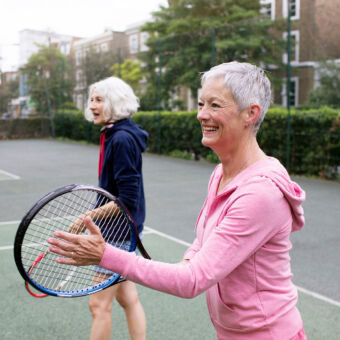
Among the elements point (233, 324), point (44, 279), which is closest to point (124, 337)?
point (44, 279)

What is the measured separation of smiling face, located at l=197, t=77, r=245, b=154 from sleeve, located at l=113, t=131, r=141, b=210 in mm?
1220

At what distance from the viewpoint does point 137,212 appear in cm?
296

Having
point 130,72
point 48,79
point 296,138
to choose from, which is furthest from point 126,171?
point 48,79

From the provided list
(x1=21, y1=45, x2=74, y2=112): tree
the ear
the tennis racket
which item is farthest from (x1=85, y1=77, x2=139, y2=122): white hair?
(x1=21, y1=45, x2=74, y2=112): tree

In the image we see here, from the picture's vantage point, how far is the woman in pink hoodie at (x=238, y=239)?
1.42 m

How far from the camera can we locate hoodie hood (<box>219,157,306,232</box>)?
1.50m

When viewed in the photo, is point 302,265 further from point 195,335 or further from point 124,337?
point 124,337

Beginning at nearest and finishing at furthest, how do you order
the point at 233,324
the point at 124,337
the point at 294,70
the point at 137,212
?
the point at 233,324
the point at 137,212
the point at 124,337
the point at 294,70

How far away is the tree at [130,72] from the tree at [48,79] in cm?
407

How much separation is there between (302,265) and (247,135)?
3.59 metres

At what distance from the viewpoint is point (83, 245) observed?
54.7 inches

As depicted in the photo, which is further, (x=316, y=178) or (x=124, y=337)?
(x=316, y=178)

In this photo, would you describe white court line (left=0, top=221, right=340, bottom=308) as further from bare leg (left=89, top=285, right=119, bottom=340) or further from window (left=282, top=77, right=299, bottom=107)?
window (left=282, top=77, right=299, bottom=107)

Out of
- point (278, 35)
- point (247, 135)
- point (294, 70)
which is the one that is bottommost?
point (247, 135)
